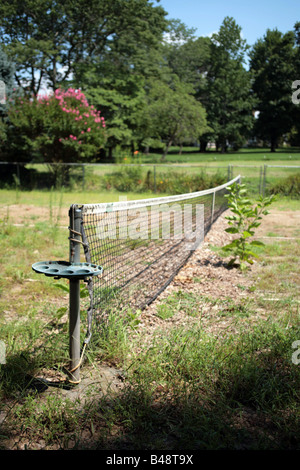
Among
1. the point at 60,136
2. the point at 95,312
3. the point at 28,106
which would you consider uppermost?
the point at 28,106

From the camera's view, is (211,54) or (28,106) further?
(211,54)

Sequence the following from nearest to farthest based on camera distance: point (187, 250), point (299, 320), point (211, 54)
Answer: point (299, 320)
point (187, 250)
point (211, 54)

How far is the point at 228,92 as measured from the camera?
4775 centimetres

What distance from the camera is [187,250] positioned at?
6.13 meters

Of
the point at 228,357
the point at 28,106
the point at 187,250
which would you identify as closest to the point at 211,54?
the point at 28,106

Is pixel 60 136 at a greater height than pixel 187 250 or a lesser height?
greater

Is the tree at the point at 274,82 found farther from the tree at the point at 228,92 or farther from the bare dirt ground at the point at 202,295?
the bare dirt ground at the point at 202,295

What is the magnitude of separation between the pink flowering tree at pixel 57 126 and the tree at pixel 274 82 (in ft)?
123

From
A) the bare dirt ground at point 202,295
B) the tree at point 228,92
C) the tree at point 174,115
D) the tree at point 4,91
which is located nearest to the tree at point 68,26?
the tree at point 174,115

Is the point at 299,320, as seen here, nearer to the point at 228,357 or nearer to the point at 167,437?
the point at 228,357

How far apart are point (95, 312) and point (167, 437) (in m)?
1.25

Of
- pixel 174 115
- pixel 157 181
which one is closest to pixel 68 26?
pixel 174 115

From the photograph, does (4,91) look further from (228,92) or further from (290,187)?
(228,92)

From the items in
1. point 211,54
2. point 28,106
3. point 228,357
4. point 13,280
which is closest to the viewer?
point 228,357
